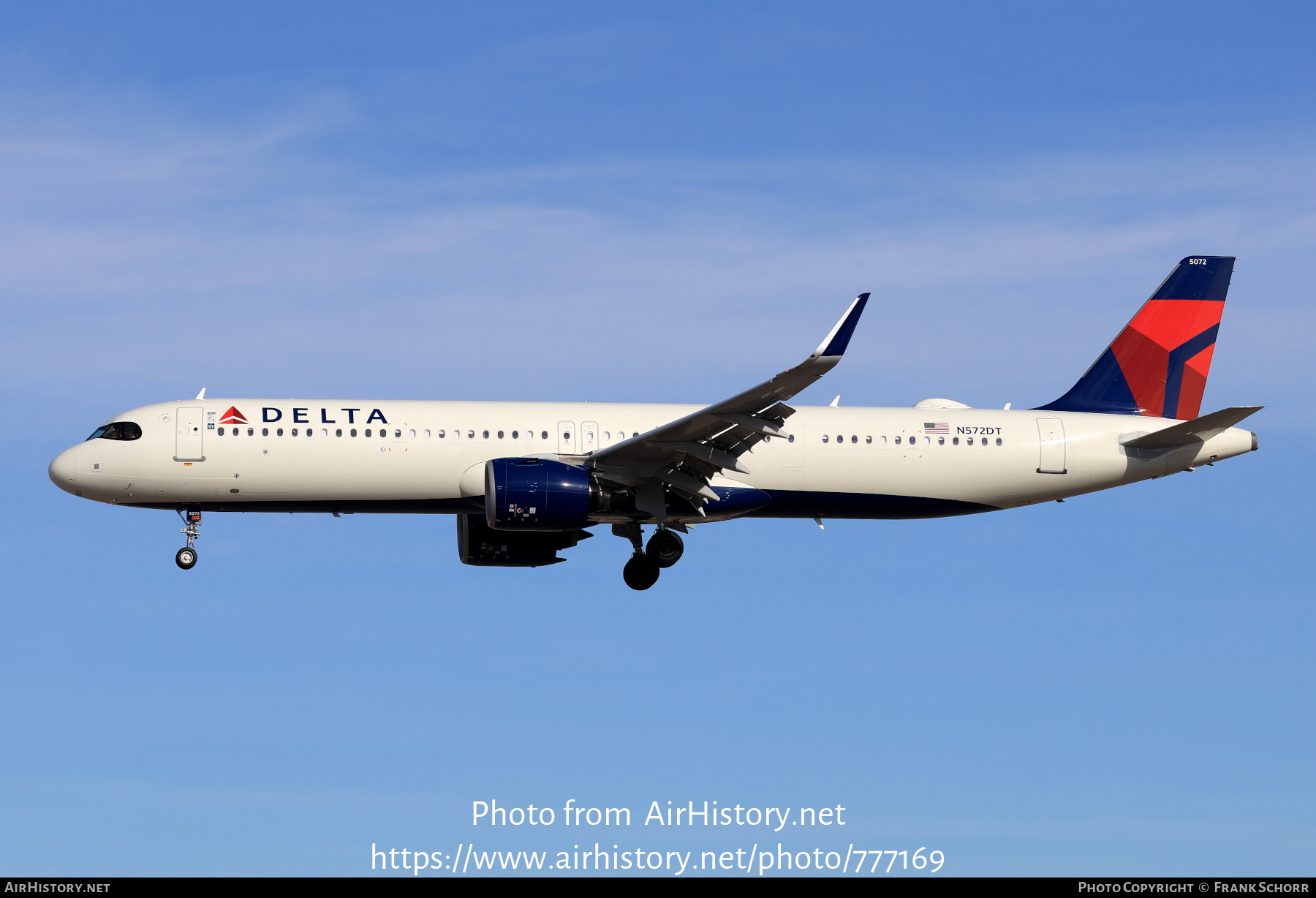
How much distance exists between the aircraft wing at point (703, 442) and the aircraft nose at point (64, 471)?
11.4m

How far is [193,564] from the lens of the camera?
34062 millimetres

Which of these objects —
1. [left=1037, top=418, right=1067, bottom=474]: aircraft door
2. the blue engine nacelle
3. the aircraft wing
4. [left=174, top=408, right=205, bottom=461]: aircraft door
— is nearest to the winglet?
the aircraft wing

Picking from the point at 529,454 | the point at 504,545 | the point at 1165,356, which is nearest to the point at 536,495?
the point at 529,454

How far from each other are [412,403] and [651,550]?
650 cm

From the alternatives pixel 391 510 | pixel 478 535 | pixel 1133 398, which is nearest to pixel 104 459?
pixel 391 510

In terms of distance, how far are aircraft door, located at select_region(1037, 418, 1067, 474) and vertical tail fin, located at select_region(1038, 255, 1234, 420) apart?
1.99m

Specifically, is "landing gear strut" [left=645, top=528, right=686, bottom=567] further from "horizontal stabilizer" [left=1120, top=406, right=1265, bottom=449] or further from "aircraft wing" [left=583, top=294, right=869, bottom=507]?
"horizontal stabilizer" [left=1120, top=406, right=1265, bottom=449]

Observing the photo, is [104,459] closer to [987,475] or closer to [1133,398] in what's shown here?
[987,475]

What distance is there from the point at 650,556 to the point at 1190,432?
520 inches

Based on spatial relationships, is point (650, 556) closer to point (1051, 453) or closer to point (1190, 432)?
point (1051, 453)

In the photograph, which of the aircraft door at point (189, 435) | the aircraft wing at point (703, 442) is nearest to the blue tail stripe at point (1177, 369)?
the aircraft wing at point (703, 442)

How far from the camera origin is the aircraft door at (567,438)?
3444cm

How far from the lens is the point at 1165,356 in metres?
39.3

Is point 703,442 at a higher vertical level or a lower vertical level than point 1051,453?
lower
